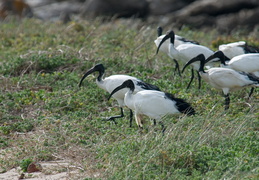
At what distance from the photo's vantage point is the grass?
5.79 metres

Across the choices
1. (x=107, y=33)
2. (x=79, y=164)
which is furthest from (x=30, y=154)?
(x=107, y=33)

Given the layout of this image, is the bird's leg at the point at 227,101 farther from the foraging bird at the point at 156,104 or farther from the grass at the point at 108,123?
the foraging bird at the point at 156,104

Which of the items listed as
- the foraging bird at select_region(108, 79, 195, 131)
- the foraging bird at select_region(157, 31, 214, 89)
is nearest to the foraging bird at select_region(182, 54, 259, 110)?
the foraging bird at select_region(108, 79, 195, 131)

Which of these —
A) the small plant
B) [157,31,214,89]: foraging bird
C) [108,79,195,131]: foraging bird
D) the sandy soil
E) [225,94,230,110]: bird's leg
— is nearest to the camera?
the sandy soil

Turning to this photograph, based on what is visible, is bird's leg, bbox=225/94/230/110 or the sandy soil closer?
the sandy soil

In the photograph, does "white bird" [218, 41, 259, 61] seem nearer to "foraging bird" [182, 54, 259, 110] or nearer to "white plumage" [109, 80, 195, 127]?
"foraging bird" [182, 54, 259, 110]

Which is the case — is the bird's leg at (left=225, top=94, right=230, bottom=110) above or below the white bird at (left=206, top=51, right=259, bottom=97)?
below

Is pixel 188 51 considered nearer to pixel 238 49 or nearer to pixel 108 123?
pixel 238 49

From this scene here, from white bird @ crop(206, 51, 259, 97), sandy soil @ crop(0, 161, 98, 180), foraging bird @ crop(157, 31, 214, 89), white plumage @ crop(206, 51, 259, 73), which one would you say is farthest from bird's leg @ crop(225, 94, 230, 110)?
sandy soil @ crop(0, 161, 98, 180)

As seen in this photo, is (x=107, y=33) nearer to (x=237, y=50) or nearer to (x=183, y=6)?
(x=237, y=50)

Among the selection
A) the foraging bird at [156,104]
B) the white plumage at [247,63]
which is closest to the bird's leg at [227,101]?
the white plumage at [247,63]

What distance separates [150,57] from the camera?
12.2 metres

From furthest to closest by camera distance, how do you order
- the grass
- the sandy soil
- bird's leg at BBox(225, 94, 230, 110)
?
bird's leg at BBox(225, 94, 230, 110) < the sandy soil < the grass

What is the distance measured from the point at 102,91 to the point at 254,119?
3371 millimetres
